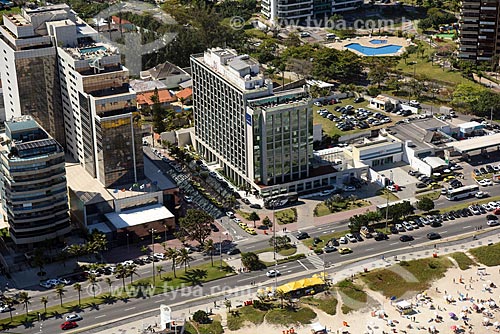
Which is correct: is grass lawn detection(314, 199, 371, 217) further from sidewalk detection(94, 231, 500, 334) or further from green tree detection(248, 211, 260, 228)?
sidewalk detection(94, 231, 500, 334)

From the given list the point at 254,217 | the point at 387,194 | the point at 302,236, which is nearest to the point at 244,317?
the point at 302,236

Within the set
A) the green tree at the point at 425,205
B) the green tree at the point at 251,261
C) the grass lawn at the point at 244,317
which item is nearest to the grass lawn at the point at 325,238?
the green tree at the point at 251,261

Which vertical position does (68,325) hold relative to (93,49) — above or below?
below

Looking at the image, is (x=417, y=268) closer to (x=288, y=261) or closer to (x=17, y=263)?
(x=288, y=261)

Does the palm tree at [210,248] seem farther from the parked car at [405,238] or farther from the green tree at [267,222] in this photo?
the parked car at [405,238]

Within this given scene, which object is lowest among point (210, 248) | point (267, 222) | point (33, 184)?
point (267, 222)

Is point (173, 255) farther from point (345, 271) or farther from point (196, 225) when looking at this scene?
point (345, 271)
